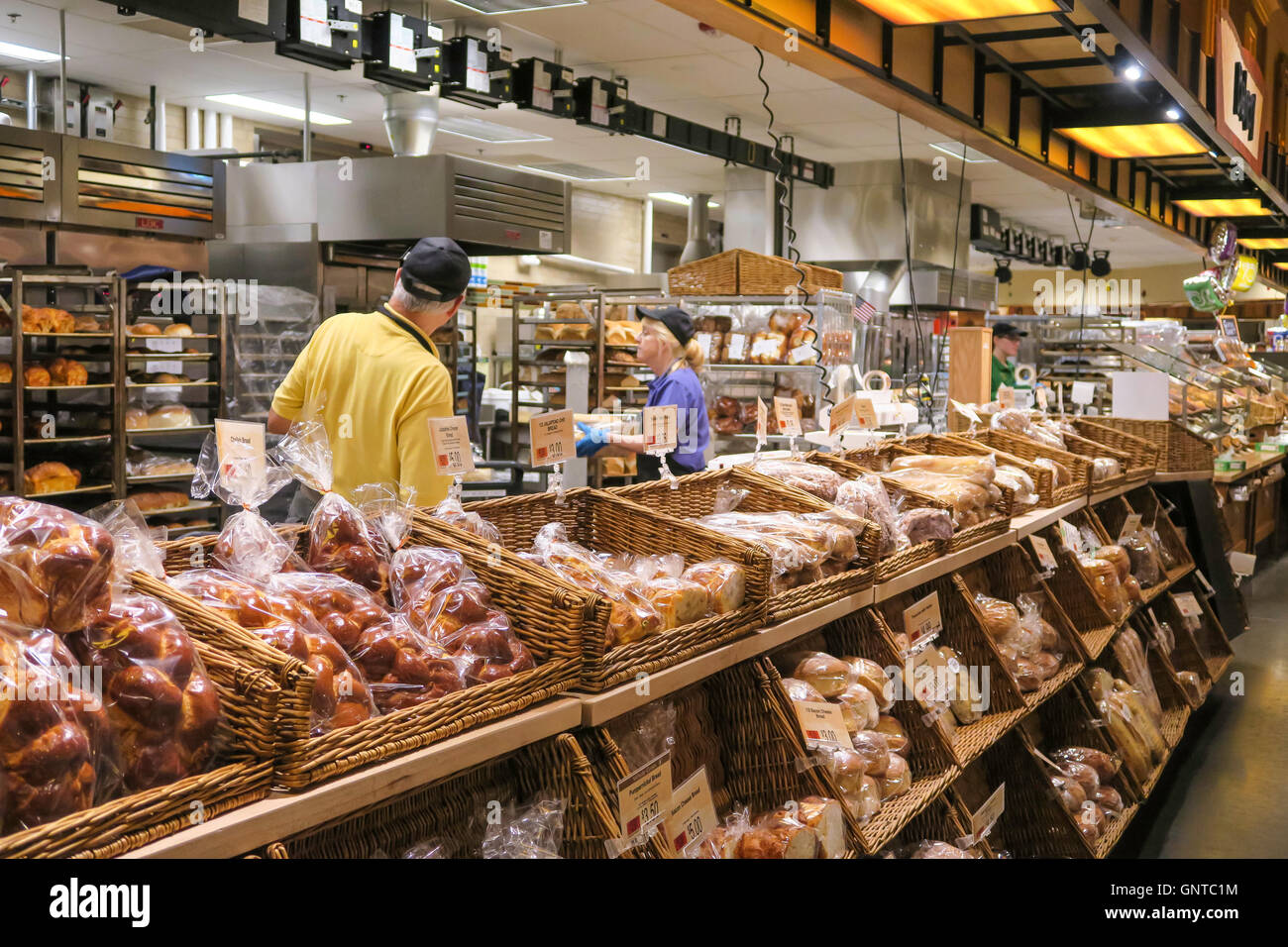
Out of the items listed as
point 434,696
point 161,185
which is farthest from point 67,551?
point 161,185

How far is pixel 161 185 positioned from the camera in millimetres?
6387

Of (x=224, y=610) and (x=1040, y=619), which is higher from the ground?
(x=224, y=610)

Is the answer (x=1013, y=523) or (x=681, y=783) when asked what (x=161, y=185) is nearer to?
(x=1013, y=523)

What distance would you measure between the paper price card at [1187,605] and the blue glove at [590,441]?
8.51ft

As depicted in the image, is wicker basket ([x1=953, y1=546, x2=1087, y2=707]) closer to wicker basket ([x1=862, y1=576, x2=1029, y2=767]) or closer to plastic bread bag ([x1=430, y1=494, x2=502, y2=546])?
wicker basket ([x1=862, y1=576, x2=1029, y2=767])

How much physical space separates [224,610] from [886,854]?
5.42 feet

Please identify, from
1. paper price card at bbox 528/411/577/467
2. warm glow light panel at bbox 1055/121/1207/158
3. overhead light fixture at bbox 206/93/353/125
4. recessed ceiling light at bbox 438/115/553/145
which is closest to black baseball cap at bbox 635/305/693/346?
warm glow light panel at bbox 1055/121/1207/158

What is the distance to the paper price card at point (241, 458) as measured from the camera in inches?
69.3

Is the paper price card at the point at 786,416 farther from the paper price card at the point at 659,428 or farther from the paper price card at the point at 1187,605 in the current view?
the paper price card at the point at 1187,605

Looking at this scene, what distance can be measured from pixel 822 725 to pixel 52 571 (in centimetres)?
148

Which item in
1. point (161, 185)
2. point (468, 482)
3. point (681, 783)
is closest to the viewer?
point (681, 783)

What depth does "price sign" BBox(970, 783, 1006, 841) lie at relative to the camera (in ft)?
9.56

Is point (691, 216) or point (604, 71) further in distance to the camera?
point (691, 216)

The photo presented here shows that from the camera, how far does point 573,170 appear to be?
11.2m
